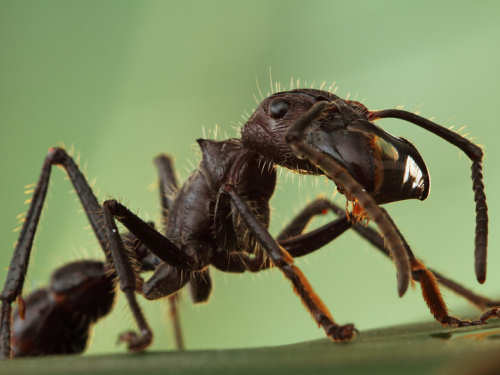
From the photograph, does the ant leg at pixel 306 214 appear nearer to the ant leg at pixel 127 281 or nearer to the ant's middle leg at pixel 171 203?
the ant's middle leg at pixel 171 203

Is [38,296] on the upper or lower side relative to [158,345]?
upper

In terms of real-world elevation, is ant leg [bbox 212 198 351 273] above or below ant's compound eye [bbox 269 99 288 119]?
below

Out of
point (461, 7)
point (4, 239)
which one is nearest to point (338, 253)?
point (461, 7)

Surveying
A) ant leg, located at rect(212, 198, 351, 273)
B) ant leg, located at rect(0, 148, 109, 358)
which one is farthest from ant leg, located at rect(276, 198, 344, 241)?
ant leg, located at rect(0, 148, 109, 358)

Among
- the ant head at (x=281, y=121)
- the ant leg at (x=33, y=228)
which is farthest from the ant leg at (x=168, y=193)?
the ant head at (x=281, y=121)

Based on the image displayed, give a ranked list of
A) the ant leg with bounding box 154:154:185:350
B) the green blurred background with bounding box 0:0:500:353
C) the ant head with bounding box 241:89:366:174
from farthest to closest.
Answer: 1. the green blurred background with bounding box 0:0:500:353
2. the ant leg with bounding box 154:154:185:350
3. the ant head with bounding box 241:89:366:174

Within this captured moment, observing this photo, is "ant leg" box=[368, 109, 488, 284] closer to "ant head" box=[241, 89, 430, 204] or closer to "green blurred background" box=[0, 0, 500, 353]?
"ant head" box=[241, 89, 430, 204]

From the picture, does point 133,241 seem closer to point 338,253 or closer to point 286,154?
point 286,154
